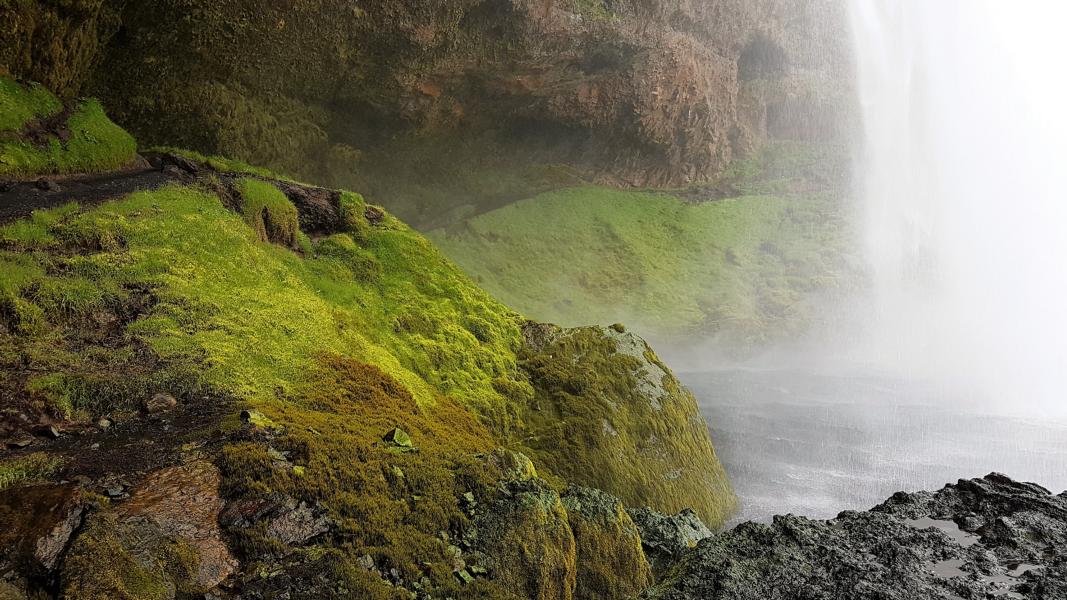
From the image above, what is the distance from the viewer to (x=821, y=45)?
3475cm

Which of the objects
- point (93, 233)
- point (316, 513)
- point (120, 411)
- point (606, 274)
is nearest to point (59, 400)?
point (120, 411)

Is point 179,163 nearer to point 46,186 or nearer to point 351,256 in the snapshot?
point 46,186

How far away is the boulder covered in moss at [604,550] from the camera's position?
625cm

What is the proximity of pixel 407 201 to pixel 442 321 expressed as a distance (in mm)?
14091

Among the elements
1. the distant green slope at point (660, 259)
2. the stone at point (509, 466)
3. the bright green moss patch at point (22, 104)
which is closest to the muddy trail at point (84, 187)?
the bright green moss patch at point (22, 104)

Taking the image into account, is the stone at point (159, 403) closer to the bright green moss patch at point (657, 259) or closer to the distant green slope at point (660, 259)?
the distant green slope at point (660, 259)

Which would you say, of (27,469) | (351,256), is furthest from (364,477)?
(351,256)

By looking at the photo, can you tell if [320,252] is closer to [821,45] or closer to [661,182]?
[661,182]

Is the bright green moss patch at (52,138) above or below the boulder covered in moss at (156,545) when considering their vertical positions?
above

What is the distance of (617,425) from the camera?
9.98 metres

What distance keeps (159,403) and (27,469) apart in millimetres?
1310

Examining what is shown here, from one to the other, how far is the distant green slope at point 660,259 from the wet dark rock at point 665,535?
15.8 metres

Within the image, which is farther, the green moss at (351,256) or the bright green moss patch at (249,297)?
the green moss at (351,256)

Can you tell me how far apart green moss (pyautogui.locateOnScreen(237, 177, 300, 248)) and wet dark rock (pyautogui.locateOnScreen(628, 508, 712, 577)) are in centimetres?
620
